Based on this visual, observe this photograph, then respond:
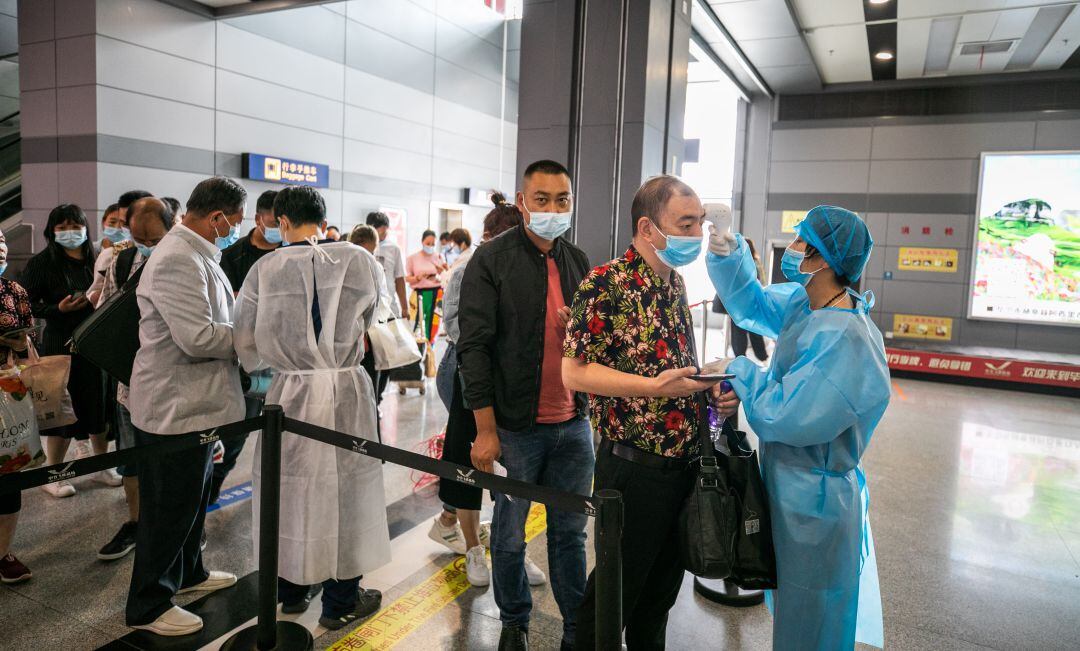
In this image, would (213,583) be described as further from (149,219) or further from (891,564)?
(891,564)

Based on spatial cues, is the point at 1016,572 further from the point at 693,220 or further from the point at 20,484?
the point at 20,484

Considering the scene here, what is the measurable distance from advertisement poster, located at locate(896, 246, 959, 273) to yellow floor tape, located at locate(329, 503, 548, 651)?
33.8 ft

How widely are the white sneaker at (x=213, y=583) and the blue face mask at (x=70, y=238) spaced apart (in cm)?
245

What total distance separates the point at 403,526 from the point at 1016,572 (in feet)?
10.8

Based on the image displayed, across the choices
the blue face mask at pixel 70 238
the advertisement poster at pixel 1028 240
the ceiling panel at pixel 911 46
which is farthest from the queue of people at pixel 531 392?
the advertisement poster at pixel 1028 240

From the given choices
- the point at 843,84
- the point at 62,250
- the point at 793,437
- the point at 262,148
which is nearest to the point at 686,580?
the point at 793,437

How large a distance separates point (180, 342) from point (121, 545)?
1.48m

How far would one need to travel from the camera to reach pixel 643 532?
6.01 feet

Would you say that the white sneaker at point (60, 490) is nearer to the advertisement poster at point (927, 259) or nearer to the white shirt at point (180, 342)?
the white shirt at point (180, 342)

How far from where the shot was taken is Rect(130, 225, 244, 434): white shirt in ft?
7.75

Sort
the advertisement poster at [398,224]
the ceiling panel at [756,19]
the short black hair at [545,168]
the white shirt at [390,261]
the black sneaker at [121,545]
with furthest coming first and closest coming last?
1. the advertisement poster at [398,224]
2. the ceiling panel at [756,19]
3. the white shirt at [390,261]
4. the black sneaker at [121,545]
5. the short black hair at [545,168]

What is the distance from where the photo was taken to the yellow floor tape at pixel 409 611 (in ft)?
8.30

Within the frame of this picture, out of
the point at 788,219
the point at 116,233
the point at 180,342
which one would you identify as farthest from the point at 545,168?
the point at 788,219

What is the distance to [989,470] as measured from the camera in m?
5.13
